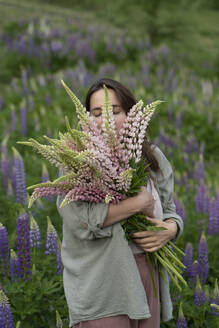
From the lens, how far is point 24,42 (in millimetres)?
9367

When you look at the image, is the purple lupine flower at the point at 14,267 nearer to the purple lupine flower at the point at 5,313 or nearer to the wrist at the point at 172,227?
the purple lupine flower at the point at 5,313

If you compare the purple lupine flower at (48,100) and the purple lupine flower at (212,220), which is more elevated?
the purple lupine flower at (48,100)

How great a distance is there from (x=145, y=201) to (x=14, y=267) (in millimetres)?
1227

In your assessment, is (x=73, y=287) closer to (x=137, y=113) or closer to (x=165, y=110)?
(x=137, y=113)

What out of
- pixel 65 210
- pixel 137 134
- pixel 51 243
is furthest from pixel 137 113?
pixel 51 243

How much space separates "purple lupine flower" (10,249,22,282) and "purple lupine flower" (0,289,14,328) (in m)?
0.44

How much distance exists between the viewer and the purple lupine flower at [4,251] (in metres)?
2.98

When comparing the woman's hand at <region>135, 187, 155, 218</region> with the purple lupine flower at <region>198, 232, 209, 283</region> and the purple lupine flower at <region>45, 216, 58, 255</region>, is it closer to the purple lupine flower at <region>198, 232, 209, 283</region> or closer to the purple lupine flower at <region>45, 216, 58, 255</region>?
the purple lupine flower at <region>45, 216, 58, 255</region>

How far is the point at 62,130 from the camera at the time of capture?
601cm

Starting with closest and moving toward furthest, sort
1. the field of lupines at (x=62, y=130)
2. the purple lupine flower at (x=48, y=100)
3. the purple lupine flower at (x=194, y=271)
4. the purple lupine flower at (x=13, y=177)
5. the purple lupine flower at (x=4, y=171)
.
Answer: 1. the field of lupines at (x=62, y=130)
2. the purple lupine flower at (x=194, y=271)
3. the purple lupine flower at (x=13, y=177)
4. the purple lupine flower at (x=4, y=171)
5. the purple lupine flower at (x=48, y=100)

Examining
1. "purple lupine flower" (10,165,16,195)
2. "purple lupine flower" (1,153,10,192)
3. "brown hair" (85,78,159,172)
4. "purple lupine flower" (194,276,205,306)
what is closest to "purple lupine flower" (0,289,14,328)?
"brown hair" (85,78,159,172)

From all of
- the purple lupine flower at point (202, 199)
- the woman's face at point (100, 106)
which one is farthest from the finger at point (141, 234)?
the purple lupine flower at point (202, 199)

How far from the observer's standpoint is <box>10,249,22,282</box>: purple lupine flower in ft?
9.65

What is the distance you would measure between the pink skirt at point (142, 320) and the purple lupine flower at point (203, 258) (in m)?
0.98
